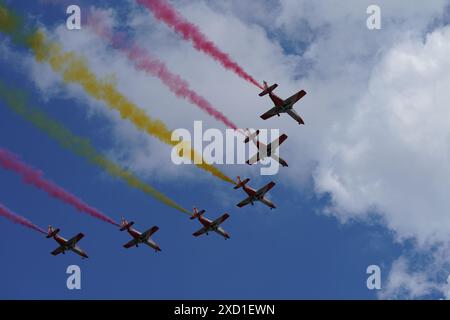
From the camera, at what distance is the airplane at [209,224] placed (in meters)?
74.1

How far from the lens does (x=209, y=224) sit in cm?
7594

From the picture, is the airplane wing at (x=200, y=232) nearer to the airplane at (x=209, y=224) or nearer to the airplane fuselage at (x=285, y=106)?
the airplane at (x=209, y=224)

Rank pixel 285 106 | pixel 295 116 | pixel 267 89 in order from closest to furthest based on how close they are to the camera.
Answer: pixel 267 89
pixel 285 106
pixel 295 116

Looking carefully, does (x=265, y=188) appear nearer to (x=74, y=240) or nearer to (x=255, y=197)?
(x=255, y=197)

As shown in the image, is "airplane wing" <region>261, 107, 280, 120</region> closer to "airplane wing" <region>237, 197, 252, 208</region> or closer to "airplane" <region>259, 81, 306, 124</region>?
"airplane" <region>259, 81, 306, 124</region>

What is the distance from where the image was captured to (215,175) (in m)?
Answer: 62.3

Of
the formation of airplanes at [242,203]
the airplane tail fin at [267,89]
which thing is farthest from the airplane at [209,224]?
the airplane tail fin at [267,89]

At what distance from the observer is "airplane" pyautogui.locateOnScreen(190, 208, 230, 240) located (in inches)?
2916

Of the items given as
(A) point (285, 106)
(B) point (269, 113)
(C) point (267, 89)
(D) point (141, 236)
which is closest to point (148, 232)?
(D) point (141, 236)

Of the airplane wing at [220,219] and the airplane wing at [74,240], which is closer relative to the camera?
the airplane wing at [74,240]
